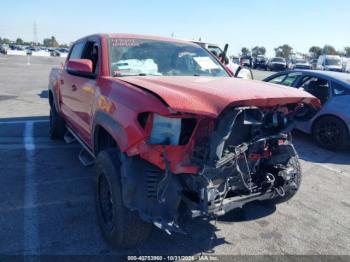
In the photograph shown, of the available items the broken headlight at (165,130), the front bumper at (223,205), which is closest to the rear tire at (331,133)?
the front bumper at (223,205)

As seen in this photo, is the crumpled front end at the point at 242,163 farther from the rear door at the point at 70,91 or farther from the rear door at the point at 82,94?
the rear door at the point at 70,91

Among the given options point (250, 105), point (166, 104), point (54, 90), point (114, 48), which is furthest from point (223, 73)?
point (54, 90)

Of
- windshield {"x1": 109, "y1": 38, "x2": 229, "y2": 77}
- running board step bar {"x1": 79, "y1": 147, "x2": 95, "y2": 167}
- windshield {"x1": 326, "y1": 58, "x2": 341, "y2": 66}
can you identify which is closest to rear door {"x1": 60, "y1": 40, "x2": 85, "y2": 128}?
running board step bar {"x1": 79, "y1": 147, "x2": 95, "y2": 167}

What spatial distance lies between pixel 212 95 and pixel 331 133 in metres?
4.98

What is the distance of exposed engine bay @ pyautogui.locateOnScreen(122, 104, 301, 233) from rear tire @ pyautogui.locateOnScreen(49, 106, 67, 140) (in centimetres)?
390

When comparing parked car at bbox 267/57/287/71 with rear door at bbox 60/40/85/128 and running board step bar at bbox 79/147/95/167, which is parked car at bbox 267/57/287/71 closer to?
rear door at bbox 60/40/85/128

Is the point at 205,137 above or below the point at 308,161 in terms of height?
above

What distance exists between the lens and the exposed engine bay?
8.90 feet

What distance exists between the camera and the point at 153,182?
9.35 ft

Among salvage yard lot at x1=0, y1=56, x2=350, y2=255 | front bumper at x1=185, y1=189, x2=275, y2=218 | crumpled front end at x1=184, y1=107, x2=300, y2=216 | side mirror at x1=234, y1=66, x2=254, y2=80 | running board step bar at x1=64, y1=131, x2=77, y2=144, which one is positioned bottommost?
salvage yard lot at x1=0, y1=56, x2=350, y2=255

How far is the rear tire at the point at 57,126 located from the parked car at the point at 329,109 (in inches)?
167

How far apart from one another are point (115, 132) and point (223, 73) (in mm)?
2041

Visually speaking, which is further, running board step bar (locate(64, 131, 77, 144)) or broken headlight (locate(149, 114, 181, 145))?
running board step bar (locate(64, 131, 77, 144))

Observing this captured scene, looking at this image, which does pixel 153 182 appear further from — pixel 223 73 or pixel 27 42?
pixel 27 42
